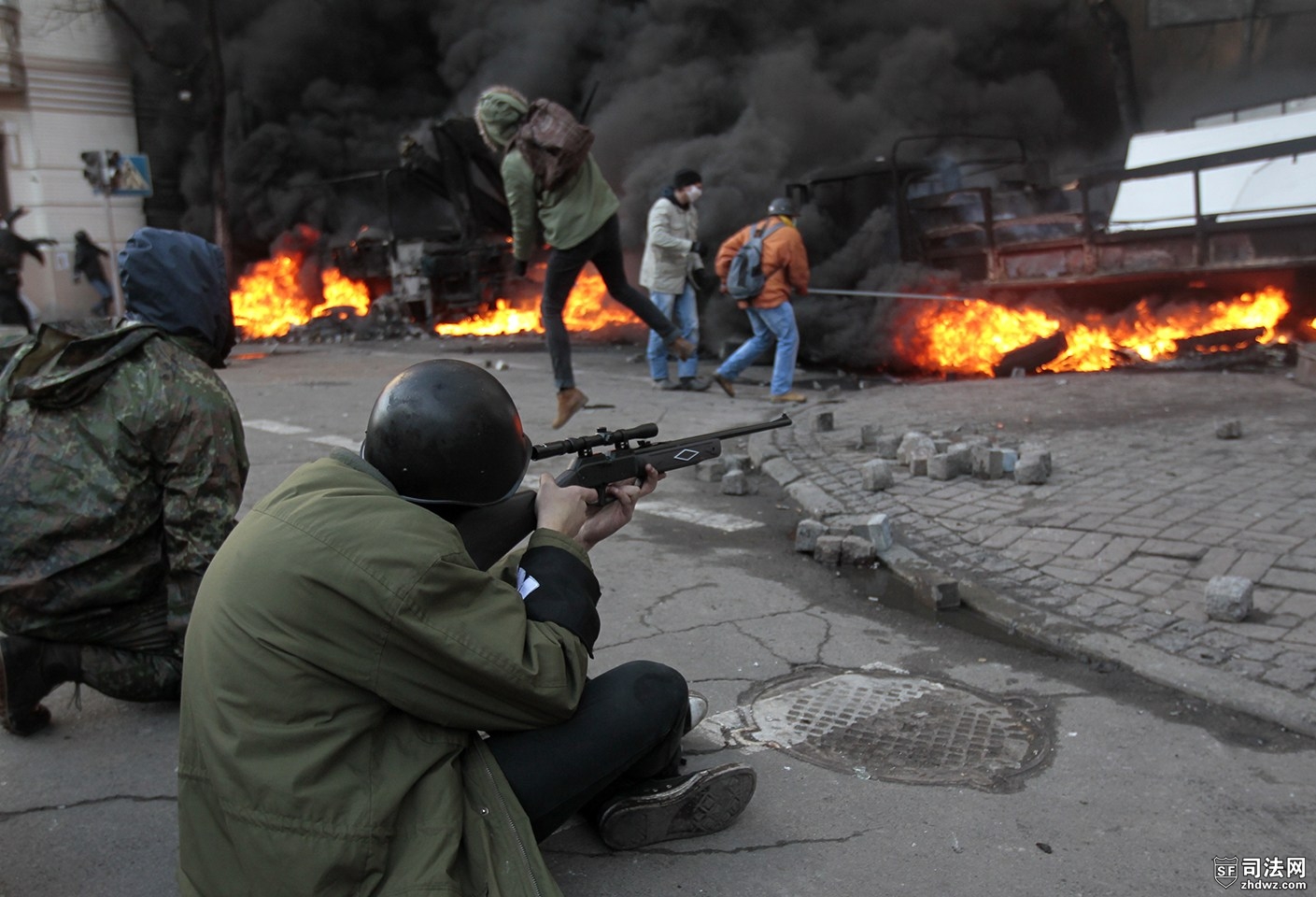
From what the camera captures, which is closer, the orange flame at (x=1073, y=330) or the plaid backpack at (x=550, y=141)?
the plaid backpack at (x=550, y=141)

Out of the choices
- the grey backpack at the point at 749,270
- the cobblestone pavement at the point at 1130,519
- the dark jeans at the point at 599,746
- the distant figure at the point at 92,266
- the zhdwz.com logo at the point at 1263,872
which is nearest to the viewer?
the dark jeans at the point at 599,746

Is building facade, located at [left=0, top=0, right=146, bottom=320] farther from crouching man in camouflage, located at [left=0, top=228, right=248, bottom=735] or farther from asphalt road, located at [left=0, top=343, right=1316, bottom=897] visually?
asphalt road, located at [left=0, top=343, right=1316, bottom=897]

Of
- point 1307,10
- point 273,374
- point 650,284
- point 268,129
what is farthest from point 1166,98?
point 268,129

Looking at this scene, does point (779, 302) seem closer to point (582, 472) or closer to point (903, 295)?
point (903, 295)

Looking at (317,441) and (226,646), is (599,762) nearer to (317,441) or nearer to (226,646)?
(226,646)

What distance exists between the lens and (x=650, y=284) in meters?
8.83

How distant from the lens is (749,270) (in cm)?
816

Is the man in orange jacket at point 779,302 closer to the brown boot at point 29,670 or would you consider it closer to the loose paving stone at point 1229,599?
the loose paving stone at point 1229,599

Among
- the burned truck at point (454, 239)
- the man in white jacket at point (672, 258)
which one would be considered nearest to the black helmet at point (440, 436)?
the man in white jacket at point (672, 258)

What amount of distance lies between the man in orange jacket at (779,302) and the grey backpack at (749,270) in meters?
0.04

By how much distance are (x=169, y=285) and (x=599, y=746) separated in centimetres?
192

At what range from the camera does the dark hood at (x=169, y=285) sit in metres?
3.01

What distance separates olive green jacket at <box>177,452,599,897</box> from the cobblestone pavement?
7.82 feet

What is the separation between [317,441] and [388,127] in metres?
18.2
